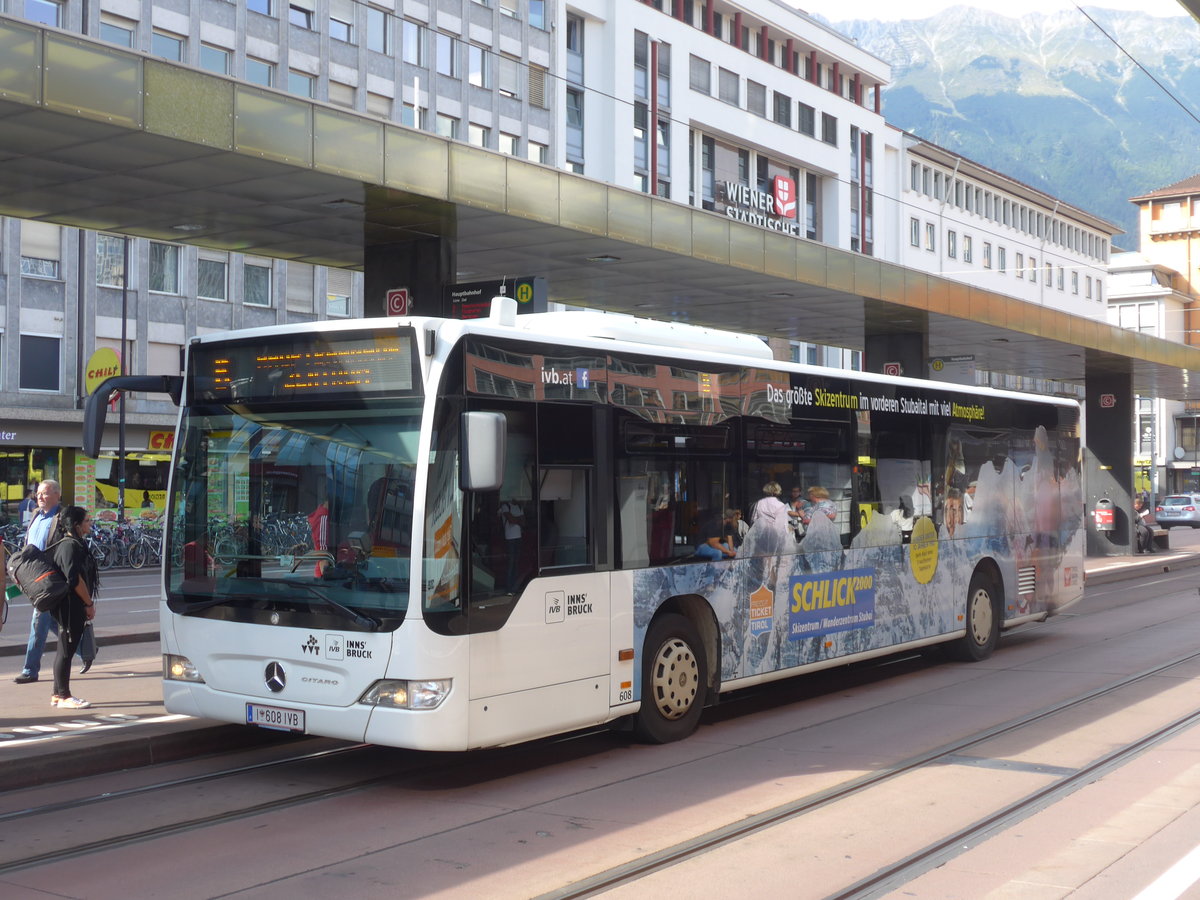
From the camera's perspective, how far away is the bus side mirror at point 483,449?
7.53 meters

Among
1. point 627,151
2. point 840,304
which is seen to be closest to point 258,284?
point 627,151

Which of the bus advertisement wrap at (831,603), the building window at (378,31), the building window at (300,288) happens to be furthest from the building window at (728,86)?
the bus advertisement wrap at (831,603)

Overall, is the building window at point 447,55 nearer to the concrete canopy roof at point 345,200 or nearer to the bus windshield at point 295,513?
the concrete canopy roof at point 345,200

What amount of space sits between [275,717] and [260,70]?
37.2m

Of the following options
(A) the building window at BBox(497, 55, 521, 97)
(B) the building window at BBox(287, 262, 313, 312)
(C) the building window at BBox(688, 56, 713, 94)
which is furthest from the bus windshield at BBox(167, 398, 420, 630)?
(C) the building window at BBox(688, 56, 713, 94)

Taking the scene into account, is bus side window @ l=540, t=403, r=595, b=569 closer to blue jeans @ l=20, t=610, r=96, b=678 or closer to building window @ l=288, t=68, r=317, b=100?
blue jeans @ l=20, t=610, r=96, b=678

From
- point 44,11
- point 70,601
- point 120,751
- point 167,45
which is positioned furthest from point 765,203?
point 120,751

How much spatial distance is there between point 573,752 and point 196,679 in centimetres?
260

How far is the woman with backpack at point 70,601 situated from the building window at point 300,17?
115 feet

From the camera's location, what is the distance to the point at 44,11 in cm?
3622

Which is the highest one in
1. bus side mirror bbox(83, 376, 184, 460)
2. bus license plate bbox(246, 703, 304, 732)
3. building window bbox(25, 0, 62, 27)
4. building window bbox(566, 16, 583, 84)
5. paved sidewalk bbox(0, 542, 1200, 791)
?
building window bbox(566, 16, 583, 84)

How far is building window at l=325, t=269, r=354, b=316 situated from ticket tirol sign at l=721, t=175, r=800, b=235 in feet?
64.3

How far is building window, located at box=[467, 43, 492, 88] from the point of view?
158ft

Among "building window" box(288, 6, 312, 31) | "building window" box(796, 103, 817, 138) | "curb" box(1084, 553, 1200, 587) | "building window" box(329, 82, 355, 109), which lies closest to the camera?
"curb" box(1084, 553, 1200, 587)
